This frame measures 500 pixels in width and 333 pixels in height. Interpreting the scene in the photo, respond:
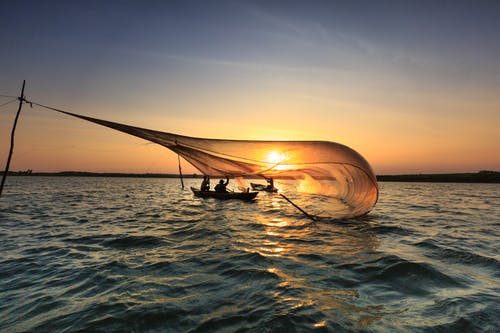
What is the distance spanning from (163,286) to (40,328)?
6.95ft

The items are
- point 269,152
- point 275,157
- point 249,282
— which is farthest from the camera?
point 275,157

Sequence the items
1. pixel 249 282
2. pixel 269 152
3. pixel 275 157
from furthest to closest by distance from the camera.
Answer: pixel 275 157 < pixel 269 152 < pixel 249 282

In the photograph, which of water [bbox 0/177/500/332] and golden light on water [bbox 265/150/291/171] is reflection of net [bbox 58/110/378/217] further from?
water [bbox 0/177/500/332]

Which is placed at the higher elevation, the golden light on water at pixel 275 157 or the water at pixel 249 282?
the golden light on water at pixel 275 157

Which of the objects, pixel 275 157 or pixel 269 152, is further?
pixel 275 157

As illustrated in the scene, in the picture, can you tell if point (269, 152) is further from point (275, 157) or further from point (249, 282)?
point (249, 282)

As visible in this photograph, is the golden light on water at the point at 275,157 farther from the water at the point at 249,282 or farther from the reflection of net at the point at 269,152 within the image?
the water at the point at 249,282

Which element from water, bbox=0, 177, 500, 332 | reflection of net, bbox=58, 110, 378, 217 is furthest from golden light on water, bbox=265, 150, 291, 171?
water, bbox=0, 177, 500, 332

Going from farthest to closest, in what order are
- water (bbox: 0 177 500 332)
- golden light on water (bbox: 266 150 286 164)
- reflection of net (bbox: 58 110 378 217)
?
golden light on water (bbox: 266 150 286 164), reflection of net (bbox: 58 110 378 217), water (bbox: 0 177 500 332)

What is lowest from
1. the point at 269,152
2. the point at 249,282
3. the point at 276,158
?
the point at 249,282

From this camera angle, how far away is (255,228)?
13234 mm

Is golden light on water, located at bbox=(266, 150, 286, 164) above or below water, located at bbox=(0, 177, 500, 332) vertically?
above

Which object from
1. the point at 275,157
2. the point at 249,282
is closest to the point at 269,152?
the point at 275,157

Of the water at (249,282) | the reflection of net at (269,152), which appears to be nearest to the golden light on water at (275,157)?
the reflection of net at (269,152)
